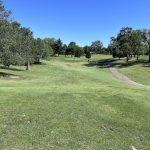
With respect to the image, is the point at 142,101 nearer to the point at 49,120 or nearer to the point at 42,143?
the point at 49,120

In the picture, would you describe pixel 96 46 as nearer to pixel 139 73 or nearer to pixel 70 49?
pixel 70 49

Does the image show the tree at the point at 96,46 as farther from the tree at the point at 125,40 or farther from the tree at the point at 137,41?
the tree at the point at 137,41

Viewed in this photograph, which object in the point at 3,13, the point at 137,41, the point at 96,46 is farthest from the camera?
the point at 96,46

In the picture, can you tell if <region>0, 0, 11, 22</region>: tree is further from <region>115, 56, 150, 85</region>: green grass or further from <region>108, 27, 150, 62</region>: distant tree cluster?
<region>108, 27, 150, 62</region>: distant tree cluster

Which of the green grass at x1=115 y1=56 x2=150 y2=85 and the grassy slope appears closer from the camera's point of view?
the grassy slope

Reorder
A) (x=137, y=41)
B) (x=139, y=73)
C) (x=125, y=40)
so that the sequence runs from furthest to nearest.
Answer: (x=125, y=40) → (x=137, y=41) → (x=139, y=73)

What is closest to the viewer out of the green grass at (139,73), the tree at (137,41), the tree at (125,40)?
the green grass at (139,73)

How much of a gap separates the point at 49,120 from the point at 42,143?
1739mm

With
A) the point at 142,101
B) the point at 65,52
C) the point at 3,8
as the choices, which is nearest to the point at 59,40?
the point at 65,52

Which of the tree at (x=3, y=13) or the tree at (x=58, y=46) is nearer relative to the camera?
the tree at (x=3, y=13)

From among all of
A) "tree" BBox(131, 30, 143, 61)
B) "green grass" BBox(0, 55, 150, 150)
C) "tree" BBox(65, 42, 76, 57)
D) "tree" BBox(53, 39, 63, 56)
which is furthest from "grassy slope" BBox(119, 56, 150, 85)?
"tree" BBox(65, 42, 76, 57)

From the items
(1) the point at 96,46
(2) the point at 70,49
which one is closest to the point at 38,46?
(2) the point at 70,49

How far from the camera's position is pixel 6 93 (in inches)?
529

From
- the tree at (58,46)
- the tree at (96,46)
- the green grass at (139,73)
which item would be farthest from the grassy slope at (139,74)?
the tree at (96,46)
